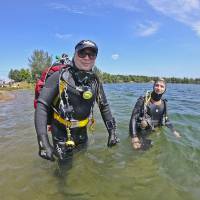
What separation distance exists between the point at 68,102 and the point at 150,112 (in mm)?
3757

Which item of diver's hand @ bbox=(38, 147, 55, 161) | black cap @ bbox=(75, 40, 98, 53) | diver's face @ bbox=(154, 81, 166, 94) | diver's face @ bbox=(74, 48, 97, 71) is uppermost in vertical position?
black cap @ bbox=(75, 40, 98, 53)

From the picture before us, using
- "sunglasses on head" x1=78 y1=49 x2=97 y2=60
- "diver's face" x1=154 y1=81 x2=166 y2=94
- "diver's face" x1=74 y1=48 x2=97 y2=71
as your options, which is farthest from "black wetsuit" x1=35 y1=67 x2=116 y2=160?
"diver's face" x1=154 y1=81 x2=166 y2=94

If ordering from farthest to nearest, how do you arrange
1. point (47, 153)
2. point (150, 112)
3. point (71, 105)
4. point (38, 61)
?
1. point (38, 61)
2. point (150, 112)
3. point (71, 105)
4. point (47, 153)

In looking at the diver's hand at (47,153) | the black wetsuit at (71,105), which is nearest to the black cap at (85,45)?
the black wetsuit at (71,105)

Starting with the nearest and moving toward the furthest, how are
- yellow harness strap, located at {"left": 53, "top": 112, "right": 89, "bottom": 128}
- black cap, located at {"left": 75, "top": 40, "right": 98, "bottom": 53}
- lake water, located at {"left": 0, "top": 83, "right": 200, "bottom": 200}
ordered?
black cap, located at {"left": 75, "top": 40, "right": 98, "bottom": 53}, yellow harness strap, located at {"left": 53, "top": 112, "right": 89, "bottom": 128}, lake water, located at {"left": 0, "top": 83, "right": 200, "bottom": 200}

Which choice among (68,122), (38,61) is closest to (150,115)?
(68,122)

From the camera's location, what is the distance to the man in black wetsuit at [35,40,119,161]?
4328mm

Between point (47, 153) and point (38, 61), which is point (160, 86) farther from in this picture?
point (38, 61)

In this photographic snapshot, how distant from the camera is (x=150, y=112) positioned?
7828 mm

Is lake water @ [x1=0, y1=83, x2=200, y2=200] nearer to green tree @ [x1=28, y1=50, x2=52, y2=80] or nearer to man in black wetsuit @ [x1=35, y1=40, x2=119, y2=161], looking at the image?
man in black wetsuit @ [x1=35, y1=40, x2=119, y2=161]

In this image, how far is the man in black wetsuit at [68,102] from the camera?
4328mm

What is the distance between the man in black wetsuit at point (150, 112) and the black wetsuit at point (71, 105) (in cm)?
243

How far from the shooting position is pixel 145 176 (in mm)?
5992

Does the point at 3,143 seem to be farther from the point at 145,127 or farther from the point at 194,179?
the point at 194,179
